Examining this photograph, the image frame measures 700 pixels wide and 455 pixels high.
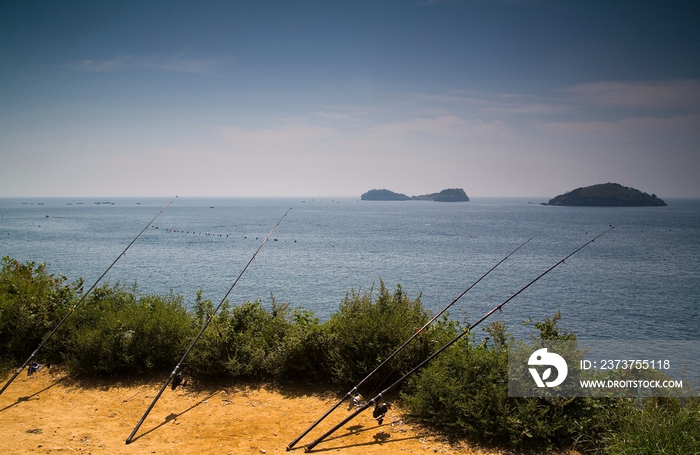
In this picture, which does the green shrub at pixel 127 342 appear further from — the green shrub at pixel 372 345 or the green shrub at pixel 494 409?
the green shrub at pixel 494 409

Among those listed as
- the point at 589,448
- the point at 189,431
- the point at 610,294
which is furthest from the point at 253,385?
the point at 610,294

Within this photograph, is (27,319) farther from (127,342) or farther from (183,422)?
(183,422)

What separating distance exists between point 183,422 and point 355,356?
3644 mm

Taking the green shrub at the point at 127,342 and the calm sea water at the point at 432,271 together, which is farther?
the calm sea water at the point at 432,271

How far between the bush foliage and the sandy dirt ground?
1.61 ft

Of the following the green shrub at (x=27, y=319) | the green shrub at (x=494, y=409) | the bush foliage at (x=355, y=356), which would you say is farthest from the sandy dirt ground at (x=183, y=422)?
the green shrub at (x=27, y=319)

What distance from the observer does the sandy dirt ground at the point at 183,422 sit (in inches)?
289

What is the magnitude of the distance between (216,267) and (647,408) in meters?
41.3

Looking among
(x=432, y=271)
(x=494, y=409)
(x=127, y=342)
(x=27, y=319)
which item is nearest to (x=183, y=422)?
(x=127, y=342)

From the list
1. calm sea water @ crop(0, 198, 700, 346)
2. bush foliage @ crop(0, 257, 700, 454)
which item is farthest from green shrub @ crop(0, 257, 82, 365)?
calm sea water @ crop(0, 198, 700, 346)

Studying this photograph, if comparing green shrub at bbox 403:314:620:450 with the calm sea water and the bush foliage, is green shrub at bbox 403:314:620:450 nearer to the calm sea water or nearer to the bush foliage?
the bush foliage

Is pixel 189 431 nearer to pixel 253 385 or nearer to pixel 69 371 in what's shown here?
pixel 253 385

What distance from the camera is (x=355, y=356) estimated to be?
986cm

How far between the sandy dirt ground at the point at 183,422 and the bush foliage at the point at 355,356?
1.61ft
